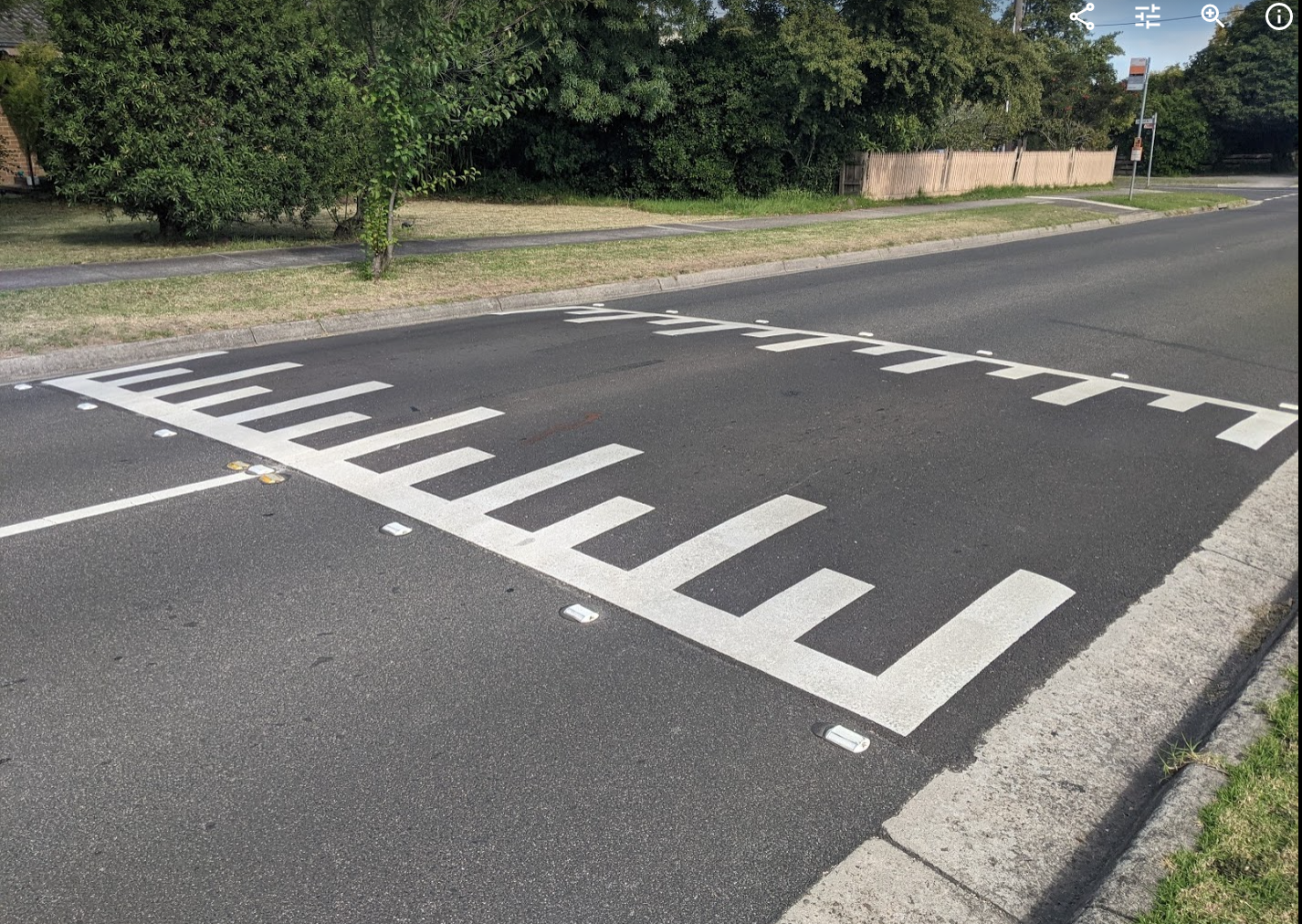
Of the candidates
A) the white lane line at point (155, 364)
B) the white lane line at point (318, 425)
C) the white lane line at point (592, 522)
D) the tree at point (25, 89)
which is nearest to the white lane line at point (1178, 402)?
the white lane line at point (592, 522)

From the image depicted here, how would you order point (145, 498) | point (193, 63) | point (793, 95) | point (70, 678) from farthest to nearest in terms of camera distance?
1. point (793, 95)
2. point (193, 63)
3. point (145, 498)
4. point (70, 678)

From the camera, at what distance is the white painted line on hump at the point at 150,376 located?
29.2 feet

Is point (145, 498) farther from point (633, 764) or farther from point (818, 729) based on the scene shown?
point (818, 729)

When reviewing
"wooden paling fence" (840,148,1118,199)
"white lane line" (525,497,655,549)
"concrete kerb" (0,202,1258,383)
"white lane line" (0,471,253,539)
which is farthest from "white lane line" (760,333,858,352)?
"wooden paling fence" (840,148,1118,199)

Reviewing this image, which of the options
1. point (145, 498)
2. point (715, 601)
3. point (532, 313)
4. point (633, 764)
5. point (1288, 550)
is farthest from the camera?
point (532, 313)

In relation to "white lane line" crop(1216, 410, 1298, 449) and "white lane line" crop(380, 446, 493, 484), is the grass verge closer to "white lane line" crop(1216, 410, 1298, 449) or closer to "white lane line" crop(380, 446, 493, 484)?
"white lane line" crop(380, 446, 493, 484)

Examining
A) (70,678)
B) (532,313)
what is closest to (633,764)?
(70,678)

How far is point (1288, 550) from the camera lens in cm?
557

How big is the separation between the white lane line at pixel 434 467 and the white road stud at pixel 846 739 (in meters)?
3.29

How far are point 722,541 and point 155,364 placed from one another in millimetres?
6620

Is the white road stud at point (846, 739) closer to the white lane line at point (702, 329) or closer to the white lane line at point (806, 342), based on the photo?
the white lane line at point (806, 342)

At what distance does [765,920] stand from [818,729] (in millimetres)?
970

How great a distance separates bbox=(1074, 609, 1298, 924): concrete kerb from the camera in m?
2.91

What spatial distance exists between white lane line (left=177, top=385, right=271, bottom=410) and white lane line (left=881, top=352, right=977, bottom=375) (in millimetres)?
5309
